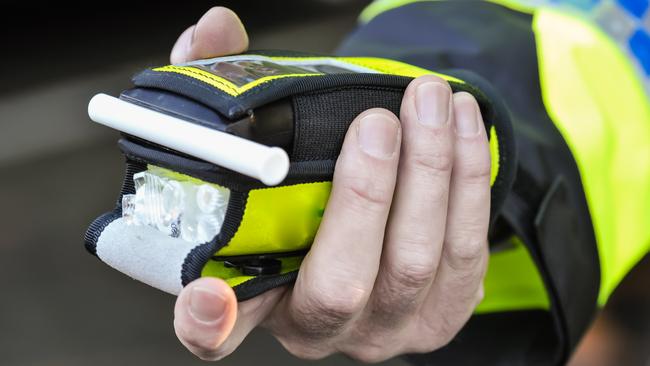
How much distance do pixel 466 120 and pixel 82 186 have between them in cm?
122

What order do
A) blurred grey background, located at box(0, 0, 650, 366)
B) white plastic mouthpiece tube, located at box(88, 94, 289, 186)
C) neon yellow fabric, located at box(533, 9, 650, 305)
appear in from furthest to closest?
blurred grey background, located at box(0, 0, 650, 366) < neon yellow fabric, located at box(533, 9, 650, 305) < white plastic mouthpiece tube, located at box(88, 94, 289, 186)

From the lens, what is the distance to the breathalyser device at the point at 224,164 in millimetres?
444

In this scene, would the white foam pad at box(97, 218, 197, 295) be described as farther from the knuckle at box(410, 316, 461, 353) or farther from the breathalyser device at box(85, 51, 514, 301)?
the knuckle at box(410, 316, 461, 353)

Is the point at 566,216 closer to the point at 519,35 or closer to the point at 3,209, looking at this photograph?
the point at 519,35

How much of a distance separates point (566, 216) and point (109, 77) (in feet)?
4.69

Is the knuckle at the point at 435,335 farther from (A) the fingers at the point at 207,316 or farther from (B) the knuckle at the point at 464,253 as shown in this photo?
(A) the fingers at the point at 207,316

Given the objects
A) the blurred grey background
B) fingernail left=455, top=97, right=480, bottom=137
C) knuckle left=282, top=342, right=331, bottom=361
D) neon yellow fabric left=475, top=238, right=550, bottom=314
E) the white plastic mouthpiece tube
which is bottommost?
the blurred grey background

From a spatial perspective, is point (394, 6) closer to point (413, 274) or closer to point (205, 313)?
point (413, 274)

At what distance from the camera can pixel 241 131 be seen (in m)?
0.43

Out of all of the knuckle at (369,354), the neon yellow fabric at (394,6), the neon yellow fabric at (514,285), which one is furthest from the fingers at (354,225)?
the neon yellow fabric at (394,6)

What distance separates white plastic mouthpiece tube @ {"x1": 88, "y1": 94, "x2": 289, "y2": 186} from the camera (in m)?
0.40

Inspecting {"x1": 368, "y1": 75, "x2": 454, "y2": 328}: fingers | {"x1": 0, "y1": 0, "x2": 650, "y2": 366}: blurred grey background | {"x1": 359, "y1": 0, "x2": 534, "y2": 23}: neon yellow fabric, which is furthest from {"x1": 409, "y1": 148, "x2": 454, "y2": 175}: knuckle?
{"x1": 0, "y1": 0, "x2": 650, "y2": 366}: blurred grey background

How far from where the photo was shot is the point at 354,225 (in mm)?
506

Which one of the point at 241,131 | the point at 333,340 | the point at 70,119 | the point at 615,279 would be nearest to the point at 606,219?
the point at 615,279
